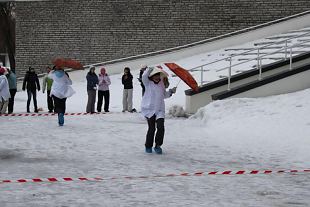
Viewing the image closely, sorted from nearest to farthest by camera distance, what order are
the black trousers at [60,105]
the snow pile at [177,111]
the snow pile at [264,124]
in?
1. the snow pile at [264,124]
2. the black trousers at [60,105]
3. the snow pile at [177,111]

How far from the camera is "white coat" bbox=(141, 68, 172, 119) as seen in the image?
11.5 meters

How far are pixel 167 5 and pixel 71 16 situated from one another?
478 cm

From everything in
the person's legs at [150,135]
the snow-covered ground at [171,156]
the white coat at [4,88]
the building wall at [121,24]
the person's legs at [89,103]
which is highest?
the building wall at [121,24]

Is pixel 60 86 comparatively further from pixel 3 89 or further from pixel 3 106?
pixel 3 106

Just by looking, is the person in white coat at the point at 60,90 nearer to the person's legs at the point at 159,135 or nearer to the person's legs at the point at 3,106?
the person's legs at the point at 3,106

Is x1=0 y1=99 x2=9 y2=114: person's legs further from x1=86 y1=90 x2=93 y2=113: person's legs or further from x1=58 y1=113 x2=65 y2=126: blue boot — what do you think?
x1=58 y1=113 x2=65 y2=126: blue boot

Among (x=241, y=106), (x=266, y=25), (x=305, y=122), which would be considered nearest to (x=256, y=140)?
(x=305, y=122)

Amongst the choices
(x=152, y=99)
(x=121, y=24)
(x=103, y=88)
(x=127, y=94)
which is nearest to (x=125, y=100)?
(x=127, y=94)

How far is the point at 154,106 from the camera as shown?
11516 mm

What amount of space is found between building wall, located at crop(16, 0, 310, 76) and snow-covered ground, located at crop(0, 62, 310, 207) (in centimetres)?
1280

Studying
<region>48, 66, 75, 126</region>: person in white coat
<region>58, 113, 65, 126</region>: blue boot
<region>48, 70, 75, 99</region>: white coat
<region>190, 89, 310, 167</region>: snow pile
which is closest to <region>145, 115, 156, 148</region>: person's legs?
<region>190, 89, 310, 167</region>: snow pile

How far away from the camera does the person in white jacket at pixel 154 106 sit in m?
11.5

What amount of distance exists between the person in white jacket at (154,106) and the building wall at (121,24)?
19.9 m

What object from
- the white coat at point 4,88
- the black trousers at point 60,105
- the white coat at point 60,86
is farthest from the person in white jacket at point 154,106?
the white coat at point 4,88
